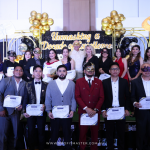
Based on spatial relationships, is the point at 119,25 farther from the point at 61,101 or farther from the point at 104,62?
the point at 61,101

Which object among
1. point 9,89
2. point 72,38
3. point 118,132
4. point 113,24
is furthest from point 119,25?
point 9,89

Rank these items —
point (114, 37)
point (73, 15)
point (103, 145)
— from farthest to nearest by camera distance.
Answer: point (73, 15) → point (114, 37) → point (103, 145)

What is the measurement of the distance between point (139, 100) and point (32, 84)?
5.98 ft

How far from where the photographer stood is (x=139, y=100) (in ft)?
9.01

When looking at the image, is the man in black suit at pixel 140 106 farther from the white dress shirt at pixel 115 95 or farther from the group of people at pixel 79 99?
the white dress shirt at pixel 115 95

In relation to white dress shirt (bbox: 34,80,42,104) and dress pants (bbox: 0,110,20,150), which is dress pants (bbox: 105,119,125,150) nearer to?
white dress shirt (bbox: 34,80,42,104)

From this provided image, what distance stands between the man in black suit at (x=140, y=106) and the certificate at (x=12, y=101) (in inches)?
75.4

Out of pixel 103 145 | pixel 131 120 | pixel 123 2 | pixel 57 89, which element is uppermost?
pixel 123 2

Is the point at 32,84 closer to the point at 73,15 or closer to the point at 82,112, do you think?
the point at 82,112

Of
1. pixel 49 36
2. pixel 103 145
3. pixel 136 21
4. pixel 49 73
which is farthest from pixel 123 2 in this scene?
pixel 103 145

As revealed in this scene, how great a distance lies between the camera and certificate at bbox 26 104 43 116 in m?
2.78

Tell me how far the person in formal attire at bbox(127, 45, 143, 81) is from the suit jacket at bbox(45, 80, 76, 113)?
192cm

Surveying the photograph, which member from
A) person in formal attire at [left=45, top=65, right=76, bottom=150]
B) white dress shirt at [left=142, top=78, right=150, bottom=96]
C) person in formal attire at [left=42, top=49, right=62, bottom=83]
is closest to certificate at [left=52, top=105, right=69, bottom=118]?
person in formal attire at [left=45, top=65, right=76, bottom=150]

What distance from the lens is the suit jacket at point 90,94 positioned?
2.78m
